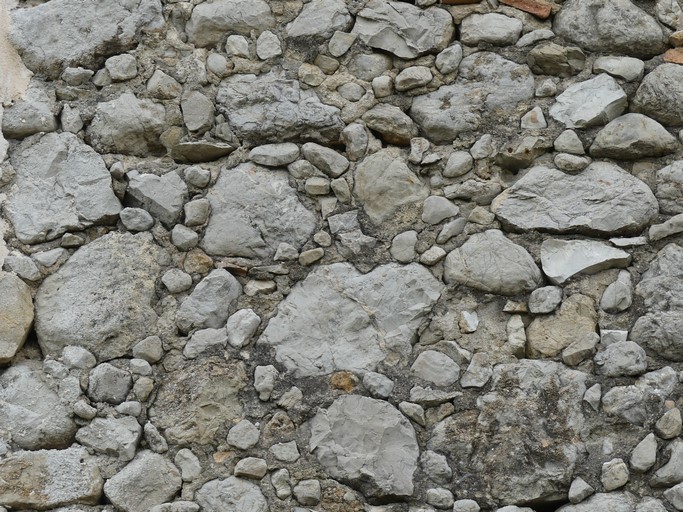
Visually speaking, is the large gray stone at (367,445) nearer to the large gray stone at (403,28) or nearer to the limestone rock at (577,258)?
the limestone rock at (577,258)

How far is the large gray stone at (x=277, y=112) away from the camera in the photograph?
2.73 metres

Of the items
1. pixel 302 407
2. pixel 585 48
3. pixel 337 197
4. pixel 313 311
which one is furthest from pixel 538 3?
pixel 302 407

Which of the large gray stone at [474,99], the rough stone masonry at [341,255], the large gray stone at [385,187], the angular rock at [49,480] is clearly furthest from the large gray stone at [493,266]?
the angular rock at [49,480]

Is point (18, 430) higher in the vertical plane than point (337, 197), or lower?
lower

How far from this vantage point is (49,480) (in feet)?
7.97

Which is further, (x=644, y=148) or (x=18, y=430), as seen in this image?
(x=644, y=148)

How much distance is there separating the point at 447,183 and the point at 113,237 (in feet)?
3.07

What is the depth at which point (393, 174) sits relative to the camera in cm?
269

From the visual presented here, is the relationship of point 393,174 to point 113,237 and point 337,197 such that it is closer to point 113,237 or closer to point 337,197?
point 337,197

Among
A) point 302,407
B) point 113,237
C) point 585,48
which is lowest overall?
point 302,407

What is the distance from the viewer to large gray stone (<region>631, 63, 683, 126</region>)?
2.66 meters

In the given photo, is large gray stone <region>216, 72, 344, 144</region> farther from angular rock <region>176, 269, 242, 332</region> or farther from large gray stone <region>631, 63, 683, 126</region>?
large gray stone <region>631, 63, 683, 126</region>

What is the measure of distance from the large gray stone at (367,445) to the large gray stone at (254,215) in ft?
1.58

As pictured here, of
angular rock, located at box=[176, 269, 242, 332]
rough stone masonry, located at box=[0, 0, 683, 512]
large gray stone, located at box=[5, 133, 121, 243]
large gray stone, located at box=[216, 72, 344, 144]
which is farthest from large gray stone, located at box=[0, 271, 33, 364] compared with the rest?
large gray stone, located at box=[216, 72, 344, 144]
